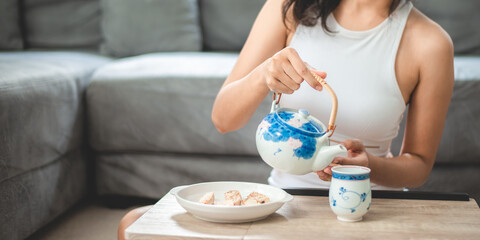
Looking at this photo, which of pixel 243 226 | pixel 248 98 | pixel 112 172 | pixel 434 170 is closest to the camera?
pixel 243 226

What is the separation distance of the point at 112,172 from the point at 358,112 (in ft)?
3.61

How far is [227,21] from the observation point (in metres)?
2.40

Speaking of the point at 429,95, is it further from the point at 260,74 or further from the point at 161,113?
the point at 161,113

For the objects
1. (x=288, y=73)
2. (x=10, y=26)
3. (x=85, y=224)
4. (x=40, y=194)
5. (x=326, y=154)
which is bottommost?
(x=85, y=224)

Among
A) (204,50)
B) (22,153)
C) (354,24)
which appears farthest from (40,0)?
(354,24)

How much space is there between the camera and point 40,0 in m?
2.55

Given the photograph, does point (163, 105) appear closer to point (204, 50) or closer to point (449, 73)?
point (204, 50)

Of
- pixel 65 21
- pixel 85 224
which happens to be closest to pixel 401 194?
pixel 85 224

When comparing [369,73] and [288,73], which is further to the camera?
[369,73]

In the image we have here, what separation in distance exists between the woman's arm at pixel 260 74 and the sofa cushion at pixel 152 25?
1178 millimetres

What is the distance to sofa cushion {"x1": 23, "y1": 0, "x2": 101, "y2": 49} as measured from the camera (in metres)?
2.54

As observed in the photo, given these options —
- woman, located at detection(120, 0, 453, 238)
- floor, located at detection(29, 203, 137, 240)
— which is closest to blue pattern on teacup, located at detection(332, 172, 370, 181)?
woman, located at detection(120, 0, 453, 238)

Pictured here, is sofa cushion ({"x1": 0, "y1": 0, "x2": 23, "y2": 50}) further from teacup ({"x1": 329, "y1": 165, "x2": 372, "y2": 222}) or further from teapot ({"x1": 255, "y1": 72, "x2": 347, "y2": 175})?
teacup ({"x1": 329, "y1": 165, "x2": 372, "y2": 222})

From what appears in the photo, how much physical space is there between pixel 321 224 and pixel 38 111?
105 centimetres
